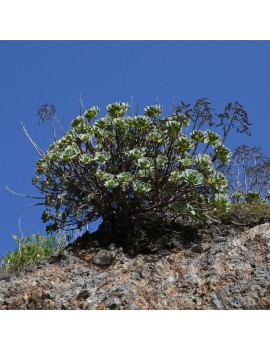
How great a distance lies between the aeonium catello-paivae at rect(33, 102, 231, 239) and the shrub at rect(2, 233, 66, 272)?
126 cm

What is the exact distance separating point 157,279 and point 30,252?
3048 mm

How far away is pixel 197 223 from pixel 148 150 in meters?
1.03

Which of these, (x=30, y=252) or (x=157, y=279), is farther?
(x=30, y=252)

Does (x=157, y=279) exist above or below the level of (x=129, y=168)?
below

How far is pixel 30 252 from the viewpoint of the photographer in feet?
26.1

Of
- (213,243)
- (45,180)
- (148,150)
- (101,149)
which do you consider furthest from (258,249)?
(45,180)

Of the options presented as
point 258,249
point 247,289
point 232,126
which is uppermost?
point 232,126

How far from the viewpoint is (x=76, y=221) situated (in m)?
6.78

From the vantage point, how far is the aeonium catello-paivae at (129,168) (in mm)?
6086

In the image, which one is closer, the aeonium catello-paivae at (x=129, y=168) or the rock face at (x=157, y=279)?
the rock face at (x=157, y=279)

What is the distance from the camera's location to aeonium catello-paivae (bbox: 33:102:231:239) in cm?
609

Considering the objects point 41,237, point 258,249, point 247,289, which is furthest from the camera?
point 41,237

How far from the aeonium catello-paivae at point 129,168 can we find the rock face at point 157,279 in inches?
19.1

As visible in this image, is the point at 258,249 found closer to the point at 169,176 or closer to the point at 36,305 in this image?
the point at 169,176
